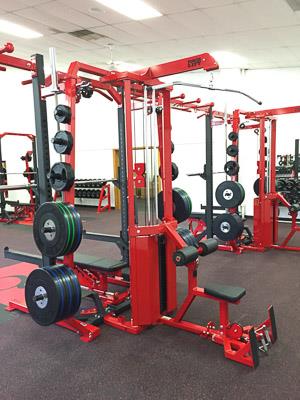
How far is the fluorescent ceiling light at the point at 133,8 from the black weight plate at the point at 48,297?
355 centimetres

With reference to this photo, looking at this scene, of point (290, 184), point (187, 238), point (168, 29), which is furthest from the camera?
point (290, 184)

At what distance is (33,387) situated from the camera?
2154mm

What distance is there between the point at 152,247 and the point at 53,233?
0.75 metres

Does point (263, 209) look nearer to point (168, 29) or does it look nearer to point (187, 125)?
point (168, 29)

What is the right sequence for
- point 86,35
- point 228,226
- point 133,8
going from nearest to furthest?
point 133,8, point 228,226, point 86,35

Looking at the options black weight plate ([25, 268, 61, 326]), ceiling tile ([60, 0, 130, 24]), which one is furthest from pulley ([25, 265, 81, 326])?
ceiling tile ([60, 0, 130, 24])

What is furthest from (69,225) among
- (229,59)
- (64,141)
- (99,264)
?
(229,59)

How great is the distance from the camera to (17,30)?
Answer: 5.47m

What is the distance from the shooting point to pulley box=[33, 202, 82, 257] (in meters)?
2.43

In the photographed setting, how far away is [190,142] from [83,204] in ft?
12.7

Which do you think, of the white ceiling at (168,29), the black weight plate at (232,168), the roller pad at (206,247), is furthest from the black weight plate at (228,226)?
the white ceiling at (168,29)

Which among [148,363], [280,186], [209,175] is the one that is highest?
[209,175]

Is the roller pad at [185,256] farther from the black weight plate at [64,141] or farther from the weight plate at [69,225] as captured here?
the black weight plate at [64,141]

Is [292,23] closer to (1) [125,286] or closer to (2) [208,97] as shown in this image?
(2) [208,97]
